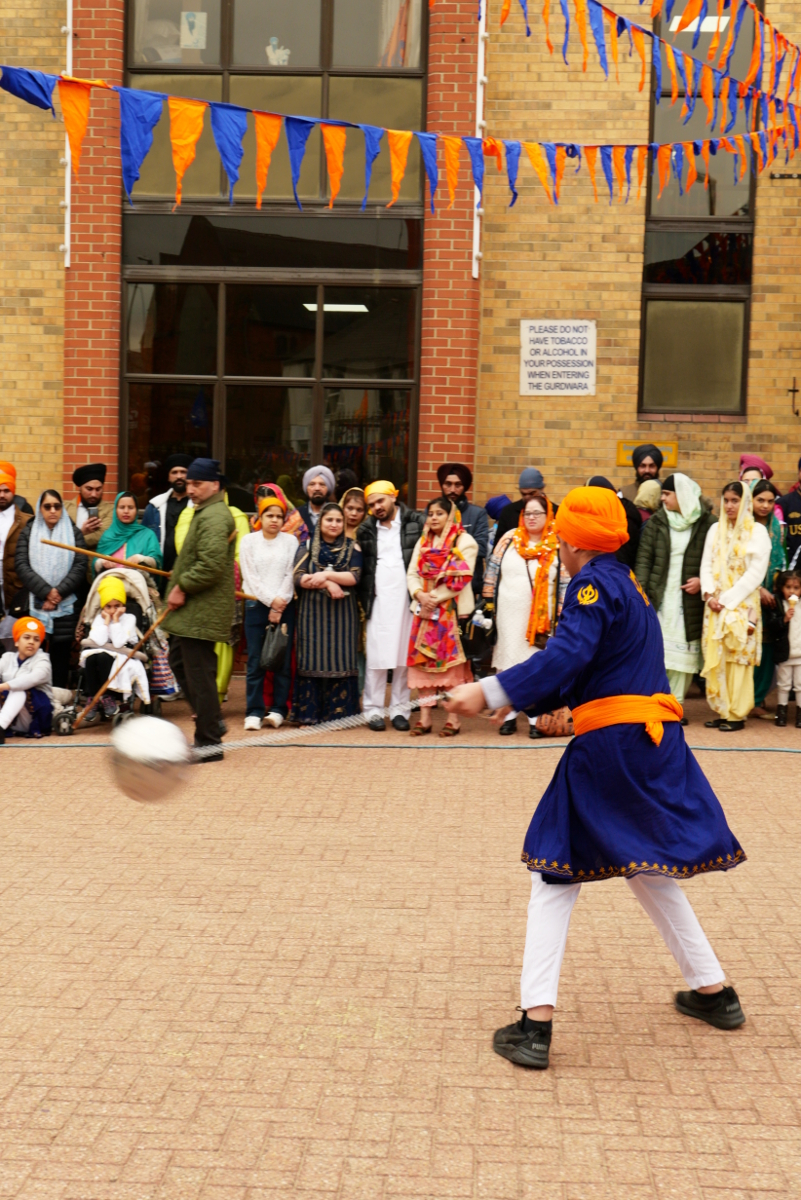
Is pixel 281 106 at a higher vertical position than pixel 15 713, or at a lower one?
higher

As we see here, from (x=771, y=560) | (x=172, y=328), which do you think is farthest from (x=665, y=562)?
(x=172, y=328)

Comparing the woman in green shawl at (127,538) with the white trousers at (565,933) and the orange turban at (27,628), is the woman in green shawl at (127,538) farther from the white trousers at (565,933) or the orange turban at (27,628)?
the white trousers at (565,933)

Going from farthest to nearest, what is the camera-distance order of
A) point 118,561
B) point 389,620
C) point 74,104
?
point 389,620, point 118,561, point 74,104

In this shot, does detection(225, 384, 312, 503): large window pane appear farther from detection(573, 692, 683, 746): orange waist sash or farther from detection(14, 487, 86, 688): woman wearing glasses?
detection(573, 692, 683, 746): orange waist sash

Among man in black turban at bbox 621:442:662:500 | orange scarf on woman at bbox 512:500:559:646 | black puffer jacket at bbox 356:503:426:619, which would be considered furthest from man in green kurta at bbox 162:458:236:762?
man in black turban at bbox 621:442:662:500

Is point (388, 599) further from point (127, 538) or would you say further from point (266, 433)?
point (266, 433)

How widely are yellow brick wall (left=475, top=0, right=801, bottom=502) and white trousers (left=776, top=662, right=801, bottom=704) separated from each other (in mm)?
2673

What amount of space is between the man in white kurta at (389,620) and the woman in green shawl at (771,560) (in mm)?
2897

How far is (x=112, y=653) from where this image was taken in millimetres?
10266

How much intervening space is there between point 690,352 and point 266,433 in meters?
4.31

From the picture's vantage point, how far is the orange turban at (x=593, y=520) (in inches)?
175

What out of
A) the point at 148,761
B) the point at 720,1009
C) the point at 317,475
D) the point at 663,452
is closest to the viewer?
the point at 148,761

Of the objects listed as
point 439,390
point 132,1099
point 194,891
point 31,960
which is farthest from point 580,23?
point 132,1099

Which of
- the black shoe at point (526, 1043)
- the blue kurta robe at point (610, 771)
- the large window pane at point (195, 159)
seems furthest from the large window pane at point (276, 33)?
the black shoe at point (526, 1043)
